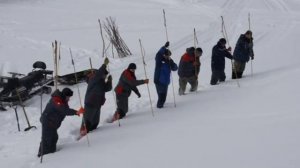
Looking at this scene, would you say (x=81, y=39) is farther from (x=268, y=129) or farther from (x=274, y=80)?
(x=268, y=129)

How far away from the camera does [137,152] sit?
8.03 metres

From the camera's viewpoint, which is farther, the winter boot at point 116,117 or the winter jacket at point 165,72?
the winter jacket at point 165,72

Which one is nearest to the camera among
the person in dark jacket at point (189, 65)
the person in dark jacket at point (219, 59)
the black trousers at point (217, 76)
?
the person in dark jacket at point (189, 65)

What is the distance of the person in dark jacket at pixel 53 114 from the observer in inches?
356

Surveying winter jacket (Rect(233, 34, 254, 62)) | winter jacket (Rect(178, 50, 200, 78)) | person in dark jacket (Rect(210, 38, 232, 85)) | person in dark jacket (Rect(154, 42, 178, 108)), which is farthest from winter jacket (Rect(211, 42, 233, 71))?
person in dark jacket (Rect(154, 42, 178, 108))

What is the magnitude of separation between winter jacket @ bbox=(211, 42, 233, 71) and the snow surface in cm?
49

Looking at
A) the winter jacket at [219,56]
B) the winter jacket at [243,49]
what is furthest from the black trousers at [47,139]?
the winter jacket at [243,49]

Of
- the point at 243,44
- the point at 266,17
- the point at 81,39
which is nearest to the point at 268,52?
the point at 243,44

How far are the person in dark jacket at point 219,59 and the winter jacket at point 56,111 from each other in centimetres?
461

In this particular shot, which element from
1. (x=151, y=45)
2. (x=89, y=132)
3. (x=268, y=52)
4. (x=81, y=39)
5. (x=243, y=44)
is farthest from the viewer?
(x=81, y=39)

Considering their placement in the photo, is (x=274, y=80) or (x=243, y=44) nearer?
(x=274, y=80)

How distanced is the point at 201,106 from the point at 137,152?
306cm

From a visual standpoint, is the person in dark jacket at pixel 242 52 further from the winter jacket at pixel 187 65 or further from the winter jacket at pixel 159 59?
the winter jacket at pixel 159 59

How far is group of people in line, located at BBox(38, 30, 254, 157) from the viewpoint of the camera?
912 cm
